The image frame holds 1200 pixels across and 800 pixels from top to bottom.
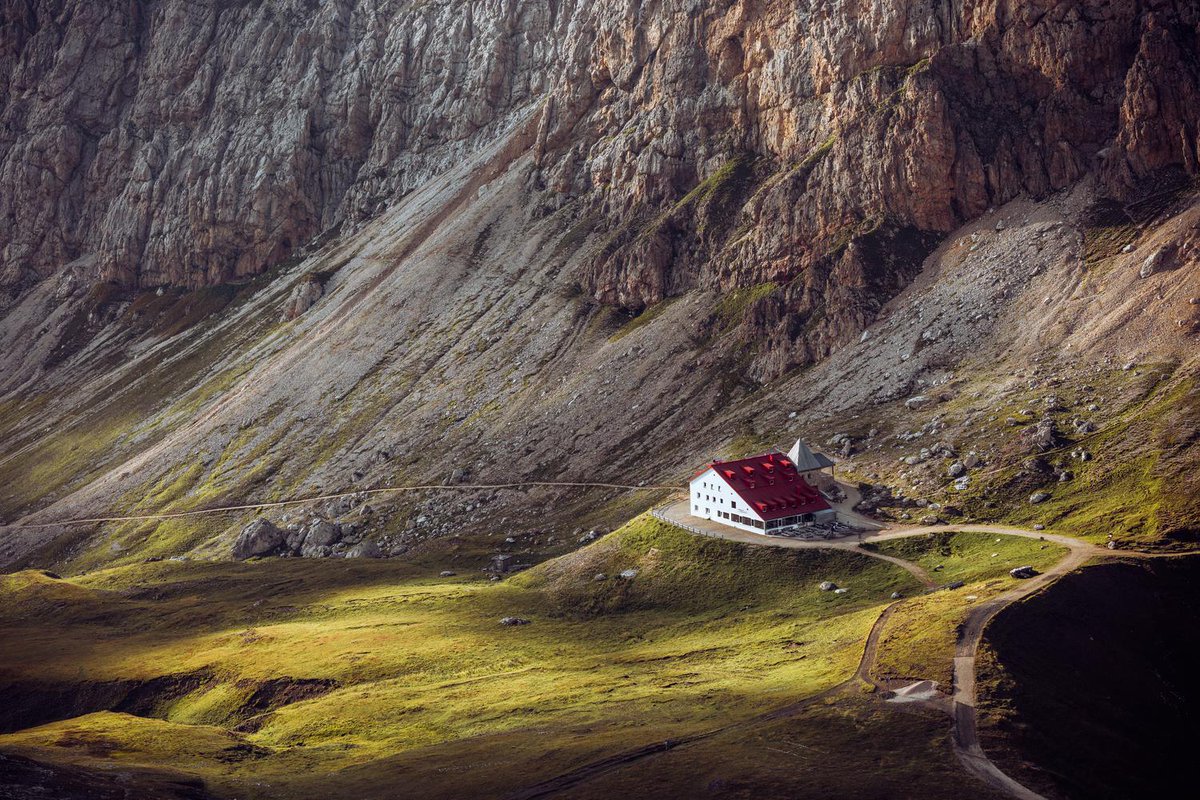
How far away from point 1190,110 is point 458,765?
111048 mm

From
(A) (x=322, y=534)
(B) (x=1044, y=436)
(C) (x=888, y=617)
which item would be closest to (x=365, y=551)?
(A) (x=322, y=534)

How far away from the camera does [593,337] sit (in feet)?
501

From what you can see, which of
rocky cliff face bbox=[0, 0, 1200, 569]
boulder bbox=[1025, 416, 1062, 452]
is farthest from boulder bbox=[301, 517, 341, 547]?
boulder bbox=[1025, 416, 1062, 452]

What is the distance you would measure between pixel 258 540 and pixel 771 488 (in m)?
82.0

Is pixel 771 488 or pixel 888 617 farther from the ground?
pixel 771 488

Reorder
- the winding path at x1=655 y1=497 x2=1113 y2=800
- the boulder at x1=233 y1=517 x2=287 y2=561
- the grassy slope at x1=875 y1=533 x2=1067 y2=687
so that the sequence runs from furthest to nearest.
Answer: the boulder at x1=233 y1=517 x2=287 y2=561 → the grassy slope at x1=875 y1=533 x2=1067 y2=687 → the winding path at x1=655 y1=497 x2=1113 y2=800

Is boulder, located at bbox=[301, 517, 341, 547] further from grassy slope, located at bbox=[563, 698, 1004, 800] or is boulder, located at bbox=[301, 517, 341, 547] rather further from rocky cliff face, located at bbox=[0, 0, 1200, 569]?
grassy slope, located at bbox=[563, 698, 1004, 800]

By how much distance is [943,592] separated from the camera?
2692 inches

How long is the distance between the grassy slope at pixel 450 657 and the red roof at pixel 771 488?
5.73 metres

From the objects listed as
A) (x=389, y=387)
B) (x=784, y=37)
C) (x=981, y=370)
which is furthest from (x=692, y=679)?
(x=784, y=37)

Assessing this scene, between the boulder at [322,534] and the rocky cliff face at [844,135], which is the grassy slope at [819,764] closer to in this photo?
the rocky cliff face at [844,135]

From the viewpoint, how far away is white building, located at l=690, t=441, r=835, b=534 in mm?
88312

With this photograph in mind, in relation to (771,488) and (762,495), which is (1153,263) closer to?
(771,488)

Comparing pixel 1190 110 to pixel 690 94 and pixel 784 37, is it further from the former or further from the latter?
pixel 690 94
